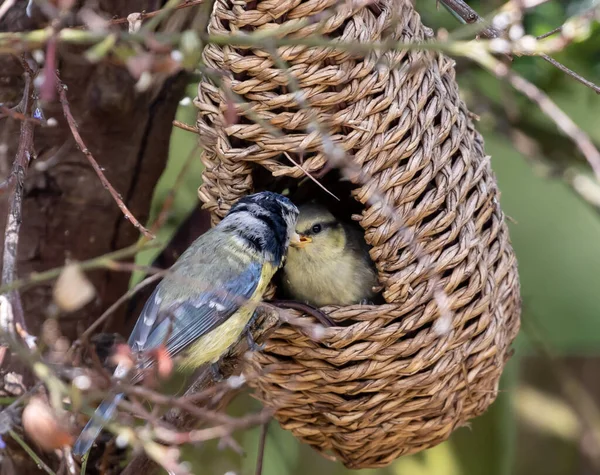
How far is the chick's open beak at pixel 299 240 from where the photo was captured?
139 centimetres

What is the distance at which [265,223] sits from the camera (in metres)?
1.27

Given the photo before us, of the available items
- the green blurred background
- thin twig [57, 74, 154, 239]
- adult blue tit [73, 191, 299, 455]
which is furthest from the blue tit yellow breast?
the green blurred background

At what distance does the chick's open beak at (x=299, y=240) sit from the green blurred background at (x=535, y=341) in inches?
22.2

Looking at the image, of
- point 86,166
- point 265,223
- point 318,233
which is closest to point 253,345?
point 265,223

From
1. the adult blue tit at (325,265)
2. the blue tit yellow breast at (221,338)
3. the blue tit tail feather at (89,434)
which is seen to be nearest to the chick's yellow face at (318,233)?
the adult blue tit at (325,265)

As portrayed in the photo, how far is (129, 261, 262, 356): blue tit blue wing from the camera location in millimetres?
1206

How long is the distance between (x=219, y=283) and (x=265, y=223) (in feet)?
0.39

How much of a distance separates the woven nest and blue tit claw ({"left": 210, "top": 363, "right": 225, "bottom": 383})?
0.06 meters

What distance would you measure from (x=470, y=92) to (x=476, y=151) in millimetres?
712

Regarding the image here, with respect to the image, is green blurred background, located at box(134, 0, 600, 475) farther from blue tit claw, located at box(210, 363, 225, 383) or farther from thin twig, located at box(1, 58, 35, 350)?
thin twig, located at box(1, 58, 35, 350)

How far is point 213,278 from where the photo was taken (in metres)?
1.28

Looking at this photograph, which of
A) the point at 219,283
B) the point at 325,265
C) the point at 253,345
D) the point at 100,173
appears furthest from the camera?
the point at 325,265

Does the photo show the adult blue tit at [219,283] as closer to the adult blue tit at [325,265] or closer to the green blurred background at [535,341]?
the adult blue tit at [325,265]

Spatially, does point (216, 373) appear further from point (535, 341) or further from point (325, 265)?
point (535, 341)
